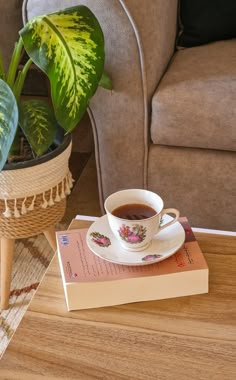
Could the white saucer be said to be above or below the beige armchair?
above

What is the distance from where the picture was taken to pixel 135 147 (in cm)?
134

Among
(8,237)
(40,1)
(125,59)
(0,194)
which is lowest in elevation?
(8,237)

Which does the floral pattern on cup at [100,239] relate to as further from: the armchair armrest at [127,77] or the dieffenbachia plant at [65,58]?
the armchair armrest at [127,77]

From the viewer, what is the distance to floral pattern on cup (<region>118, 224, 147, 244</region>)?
775 millimetres

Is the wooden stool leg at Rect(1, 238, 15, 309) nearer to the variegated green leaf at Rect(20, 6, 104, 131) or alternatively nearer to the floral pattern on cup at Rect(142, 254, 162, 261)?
the variegated green leaf at Rect(20, 6, 104, 131)

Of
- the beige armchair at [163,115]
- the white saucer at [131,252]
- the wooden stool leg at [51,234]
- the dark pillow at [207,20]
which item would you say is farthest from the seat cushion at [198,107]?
the white saucer at [131,252]

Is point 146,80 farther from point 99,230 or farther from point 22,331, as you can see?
point 22,331

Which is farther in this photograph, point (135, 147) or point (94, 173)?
point (94, 173)

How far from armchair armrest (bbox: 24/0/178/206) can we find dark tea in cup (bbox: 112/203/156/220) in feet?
1.64

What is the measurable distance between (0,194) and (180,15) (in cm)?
79

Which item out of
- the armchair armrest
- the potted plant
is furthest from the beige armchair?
the potted plant

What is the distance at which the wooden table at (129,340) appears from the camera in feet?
2.14

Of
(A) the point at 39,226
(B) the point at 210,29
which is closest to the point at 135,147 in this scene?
(A) the point at 39,226

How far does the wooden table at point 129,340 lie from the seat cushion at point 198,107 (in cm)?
54
